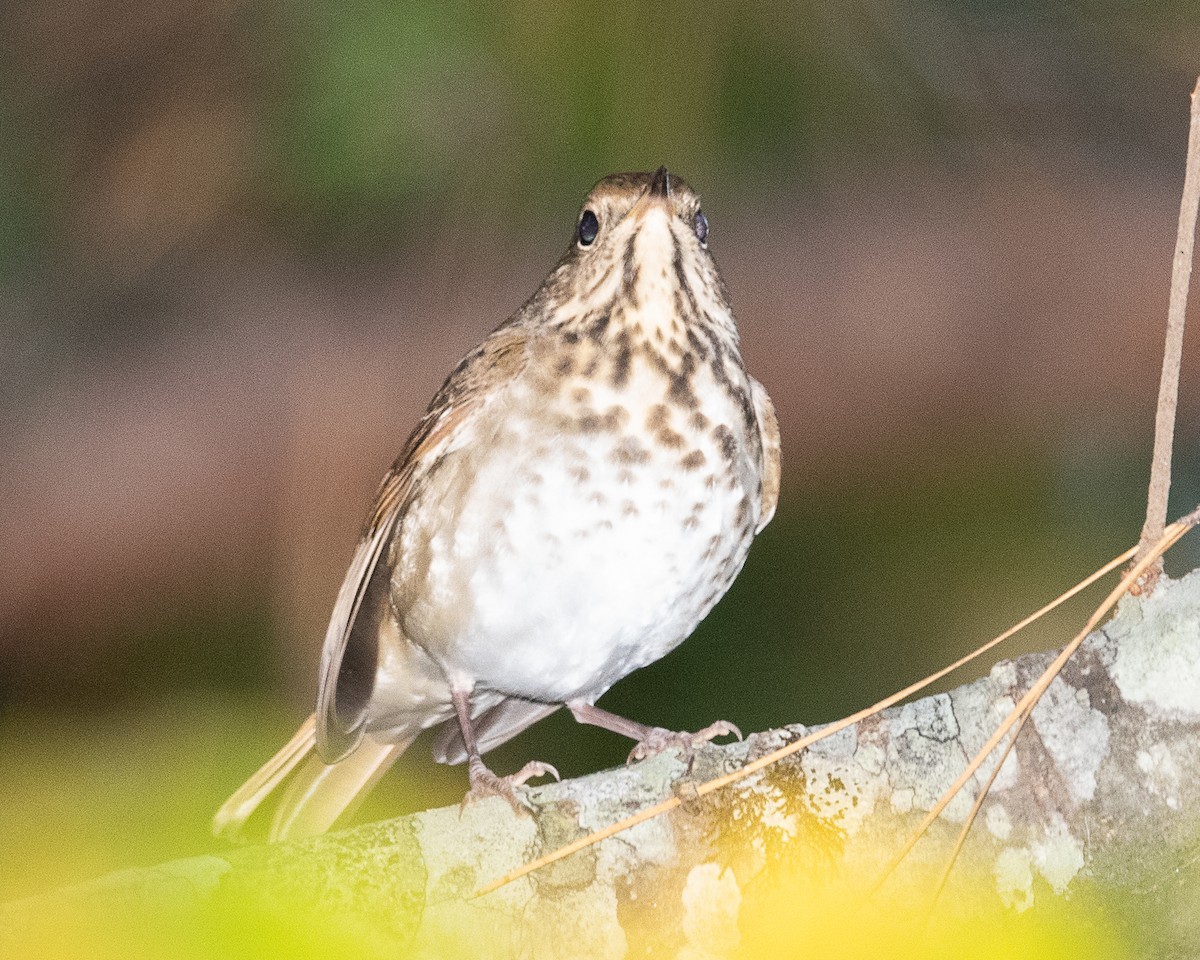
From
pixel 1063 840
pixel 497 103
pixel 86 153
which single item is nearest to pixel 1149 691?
pixel 1063 840

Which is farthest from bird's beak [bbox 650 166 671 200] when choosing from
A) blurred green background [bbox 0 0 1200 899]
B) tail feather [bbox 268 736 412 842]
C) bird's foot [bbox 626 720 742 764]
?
tail feather [bbox 268 736 412 842]

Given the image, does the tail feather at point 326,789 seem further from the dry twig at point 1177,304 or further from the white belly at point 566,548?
the dry twig at point 1177,304

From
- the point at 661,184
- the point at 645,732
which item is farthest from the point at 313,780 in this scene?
the point at 661,184

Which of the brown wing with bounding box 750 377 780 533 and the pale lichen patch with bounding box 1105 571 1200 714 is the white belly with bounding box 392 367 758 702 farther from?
the pale lichen patch with bounding box 1105 571 1200 714

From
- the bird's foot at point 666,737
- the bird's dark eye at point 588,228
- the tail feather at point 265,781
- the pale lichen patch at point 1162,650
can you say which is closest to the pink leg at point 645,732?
the bird's foot at point 666,737

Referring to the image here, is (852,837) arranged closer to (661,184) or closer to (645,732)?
(645,732)

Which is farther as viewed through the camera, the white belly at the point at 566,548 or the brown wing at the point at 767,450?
the brown wing at the point at 767,450

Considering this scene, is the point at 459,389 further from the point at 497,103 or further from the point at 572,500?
the point at 497,103

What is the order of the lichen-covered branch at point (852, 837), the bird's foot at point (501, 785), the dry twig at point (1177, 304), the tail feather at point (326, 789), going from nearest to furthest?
the dry twig at point (1177, 304)
the lichen-covered branch at point (852, 837)
the bird's foot at point (501, 785)
the tail feather at point (326, 789)

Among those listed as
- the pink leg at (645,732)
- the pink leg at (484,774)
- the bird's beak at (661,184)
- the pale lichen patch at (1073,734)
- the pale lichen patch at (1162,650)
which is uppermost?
the bird's beak at (661,184)
